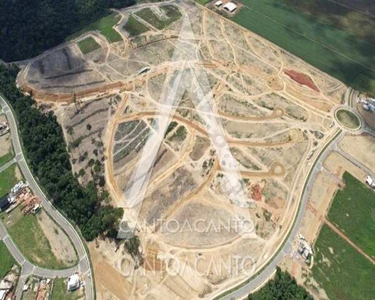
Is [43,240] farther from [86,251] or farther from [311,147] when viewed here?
[311,147]

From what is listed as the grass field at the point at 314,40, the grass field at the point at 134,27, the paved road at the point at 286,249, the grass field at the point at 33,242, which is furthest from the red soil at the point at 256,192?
the grass field at the point at 134,27

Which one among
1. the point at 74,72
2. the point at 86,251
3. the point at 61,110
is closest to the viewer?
the point at 86,251

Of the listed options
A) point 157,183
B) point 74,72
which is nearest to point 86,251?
→ point 157,183

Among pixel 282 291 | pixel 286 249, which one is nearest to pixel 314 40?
pixel 286 249

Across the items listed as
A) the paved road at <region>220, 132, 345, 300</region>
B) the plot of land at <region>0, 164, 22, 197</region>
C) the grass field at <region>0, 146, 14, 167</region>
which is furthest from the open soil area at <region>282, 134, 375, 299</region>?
the grass field at <region>0, 146, 14, 167</region>

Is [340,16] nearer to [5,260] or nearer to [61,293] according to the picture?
[61,293]

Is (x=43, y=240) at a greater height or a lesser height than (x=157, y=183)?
lesser

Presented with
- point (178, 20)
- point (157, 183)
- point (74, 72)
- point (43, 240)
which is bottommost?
point (43, 240)
